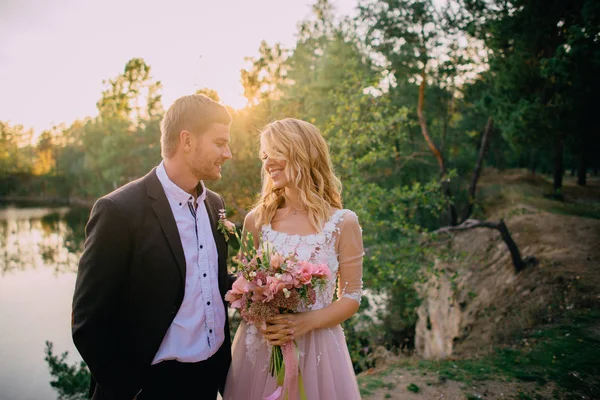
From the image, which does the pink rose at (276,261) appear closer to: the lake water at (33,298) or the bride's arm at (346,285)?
the bride's arm at (346,285)

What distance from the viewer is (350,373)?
2.57 meters

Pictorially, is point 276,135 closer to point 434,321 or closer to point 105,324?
point 105,324

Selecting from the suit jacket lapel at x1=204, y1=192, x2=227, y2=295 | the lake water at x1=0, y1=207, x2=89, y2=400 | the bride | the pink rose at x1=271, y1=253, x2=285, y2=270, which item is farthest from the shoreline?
the pink rose at x1=271, y1=253, x2=285, y2=270

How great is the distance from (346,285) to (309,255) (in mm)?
327

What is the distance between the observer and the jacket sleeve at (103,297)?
6.75 feet

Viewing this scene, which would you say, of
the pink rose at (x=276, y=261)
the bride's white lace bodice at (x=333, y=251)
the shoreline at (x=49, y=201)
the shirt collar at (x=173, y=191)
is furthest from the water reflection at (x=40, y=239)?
the pink rose at (x=276, y=261)

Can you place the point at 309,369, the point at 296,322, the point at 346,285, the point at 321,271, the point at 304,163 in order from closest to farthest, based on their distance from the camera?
the point at 321,271
the point at 296,322
the point at 309,369
the point at 346,285
the point at 304,163

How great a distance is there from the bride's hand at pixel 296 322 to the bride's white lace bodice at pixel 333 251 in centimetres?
17

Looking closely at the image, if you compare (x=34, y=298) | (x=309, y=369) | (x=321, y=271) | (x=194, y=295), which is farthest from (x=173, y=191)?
(x=34, y=298)

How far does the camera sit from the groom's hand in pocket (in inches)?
88.9

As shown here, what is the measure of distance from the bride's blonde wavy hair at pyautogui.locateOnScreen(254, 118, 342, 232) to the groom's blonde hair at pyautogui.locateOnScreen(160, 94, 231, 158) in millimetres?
410

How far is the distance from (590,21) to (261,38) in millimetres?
8801

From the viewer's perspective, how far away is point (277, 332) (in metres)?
2.27

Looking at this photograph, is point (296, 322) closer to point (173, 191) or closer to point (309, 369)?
point (309, 369)
